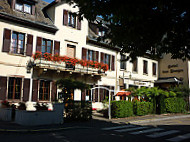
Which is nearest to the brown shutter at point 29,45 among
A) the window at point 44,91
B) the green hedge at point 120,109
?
the window at point 44,91

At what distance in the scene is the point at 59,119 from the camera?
11422mm

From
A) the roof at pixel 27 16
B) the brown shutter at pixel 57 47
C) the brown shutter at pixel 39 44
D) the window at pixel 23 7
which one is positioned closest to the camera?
the roof at pixel 27 16

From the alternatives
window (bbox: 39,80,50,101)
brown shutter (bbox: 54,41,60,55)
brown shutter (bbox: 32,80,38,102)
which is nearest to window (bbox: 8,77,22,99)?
brown shutter (bbox: 32,80,38,102)

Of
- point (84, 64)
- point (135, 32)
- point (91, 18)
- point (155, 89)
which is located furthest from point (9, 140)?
point (155, 89)

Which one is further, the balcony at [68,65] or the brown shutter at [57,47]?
the brown shutter at [57,47]

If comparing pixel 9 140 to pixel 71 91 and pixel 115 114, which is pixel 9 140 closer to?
pixel 71 91

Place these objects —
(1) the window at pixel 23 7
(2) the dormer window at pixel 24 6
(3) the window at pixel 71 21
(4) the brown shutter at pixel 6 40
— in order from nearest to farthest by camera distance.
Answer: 1. (4) the brown shutter at pixel 6 40
2. (2) the dormer window at pixel 24 6
3. (1) the window at pixel 23 7
4. (3) the window at pixel 71 21

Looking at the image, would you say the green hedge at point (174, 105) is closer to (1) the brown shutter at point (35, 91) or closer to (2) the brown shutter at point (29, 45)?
(1) the brown shutter at point (35, 91)

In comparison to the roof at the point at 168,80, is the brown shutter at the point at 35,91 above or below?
below

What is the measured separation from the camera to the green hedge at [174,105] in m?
19.8

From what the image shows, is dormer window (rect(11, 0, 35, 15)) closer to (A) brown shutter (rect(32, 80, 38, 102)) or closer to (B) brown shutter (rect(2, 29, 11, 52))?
(B) brown shutter (rect(2, 29, 11, 52))

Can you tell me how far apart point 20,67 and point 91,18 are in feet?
32.8

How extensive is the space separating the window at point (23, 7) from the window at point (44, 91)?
602 cm

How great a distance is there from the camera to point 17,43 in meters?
15.0
